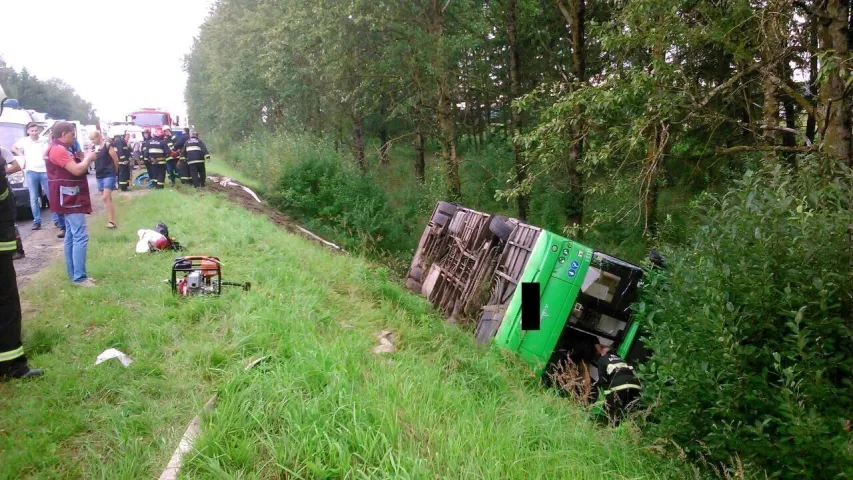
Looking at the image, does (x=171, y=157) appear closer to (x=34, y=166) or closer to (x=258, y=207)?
(x=258, y=207)

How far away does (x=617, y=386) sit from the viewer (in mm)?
4605

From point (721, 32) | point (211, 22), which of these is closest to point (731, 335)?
point (721, 32)

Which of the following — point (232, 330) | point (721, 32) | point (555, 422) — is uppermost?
point (721, 32)

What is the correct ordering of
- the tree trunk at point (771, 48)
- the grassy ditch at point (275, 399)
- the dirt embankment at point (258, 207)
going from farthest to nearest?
1. the dirt embankment at point (258, 207)
2. the tree trunk at point (771, 48)
3. the grassy ditch at point (275, 399)

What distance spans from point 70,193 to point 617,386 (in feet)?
18.7

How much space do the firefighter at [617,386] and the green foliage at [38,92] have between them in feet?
157

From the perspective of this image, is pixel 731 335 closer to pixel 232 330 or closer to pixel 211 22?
pixel 232 330

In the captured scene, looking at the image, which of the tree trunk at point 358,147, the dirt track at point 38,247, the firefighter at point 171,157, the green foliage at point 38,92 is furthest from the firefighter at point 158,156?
the green foliage at point 38,92

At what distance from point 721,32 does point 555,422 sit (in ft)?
19.2

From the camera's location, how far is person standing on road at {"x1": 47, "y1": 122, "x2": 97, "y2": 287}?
5.48 meters

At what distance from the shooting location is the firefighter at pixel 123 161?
41.2 feet

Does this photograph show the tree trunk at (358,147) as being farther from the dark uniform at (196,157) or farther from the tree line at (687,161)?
the dark uniform at (196,157)

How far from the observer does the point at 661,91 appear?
6.94 meters

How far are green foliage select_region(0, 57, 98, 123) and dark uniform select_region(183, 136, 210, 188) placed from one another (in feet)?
118
